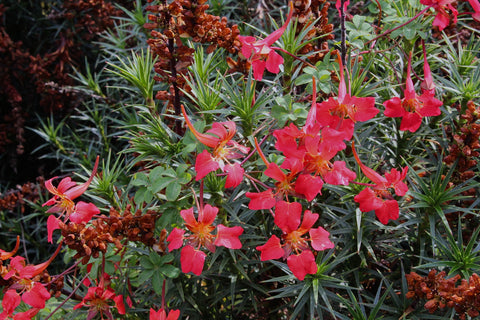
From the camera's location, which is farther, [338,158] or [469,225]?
[469,225]

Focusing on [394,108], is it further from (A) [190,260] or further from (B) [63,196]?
(B) [63,196]

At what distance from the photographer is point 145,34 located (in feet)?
7.51

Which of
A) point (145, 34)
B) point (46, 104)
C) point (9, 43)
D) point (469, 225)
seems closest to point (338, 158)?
point (469, 225)

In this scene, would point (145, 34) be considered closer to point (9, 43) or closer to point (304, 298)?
point (9, 43)

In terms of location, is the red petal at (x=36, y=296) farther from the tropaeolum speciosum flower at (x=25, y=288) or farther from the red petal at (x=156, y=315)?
the red petal at (x=156, y=315)

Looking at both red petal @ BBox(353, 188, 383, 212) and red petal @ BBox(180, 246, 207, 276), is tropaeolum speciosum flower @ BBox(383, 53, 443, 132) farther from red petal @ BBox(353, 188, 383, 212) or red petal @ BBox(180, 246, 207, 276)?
red petal @ BBox(180, 246, 207, 276)

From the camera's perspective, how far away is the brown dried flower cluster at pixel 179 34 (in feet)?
4.44

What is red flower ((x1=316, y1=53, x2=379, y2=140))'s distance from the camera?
1081mm

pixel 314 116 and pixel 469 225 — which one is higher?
pixel 314 116

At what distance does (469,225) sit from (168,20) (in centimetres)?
114

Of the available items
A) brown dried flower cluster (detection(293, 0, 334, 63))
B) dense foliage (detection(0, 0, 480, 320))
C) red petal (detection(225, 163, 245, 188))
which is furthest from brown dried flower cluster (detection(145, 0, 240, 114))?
red petal (detection(225, 163, 245, 188))

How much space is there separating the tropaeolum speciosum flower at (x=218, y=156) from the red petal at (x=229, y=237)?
0.36 ft

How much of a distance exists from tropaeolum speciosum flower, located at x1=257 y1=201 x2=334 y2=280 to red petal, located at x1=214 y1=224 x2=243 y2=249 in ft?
0.18

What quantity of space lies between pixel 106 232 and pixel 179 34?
2.02 ft
